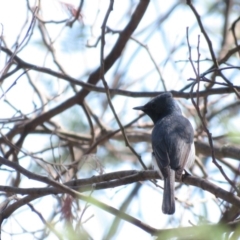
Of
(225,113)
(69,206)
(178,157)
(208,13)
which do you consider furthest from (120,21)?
(69,206)

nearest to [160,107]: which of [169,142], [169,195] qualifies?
[169,142]

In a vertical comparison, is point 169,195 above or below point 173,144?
below

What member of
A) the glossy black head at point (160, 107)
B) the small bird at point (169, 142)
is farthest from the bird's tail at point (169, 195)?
the glossy black head at point (160, 107)

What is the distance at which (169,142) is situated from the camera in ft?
20.0

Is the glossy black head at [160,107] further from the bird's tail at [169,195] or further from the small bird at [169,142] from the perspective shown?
the bird's tail at [169,195]

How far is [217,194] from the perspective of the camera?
4191 mm

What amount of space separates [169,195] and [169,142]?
3.72ft

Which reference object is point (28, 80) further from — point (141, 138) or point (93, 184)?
point (93, 184)

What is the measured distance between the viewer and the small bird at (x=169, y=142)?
5.26 metres

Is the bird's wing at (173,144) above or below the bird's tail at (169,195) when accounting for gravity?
above

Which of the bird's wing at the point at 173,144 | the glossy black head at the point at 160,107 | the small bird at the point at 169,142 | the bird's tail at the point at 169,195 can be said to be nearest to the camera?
the bird's tail at the point at 169,195

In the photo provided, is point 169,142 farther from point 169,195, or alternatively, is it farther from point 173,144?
point 169,195

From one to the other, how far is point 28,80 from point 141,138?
143 cm

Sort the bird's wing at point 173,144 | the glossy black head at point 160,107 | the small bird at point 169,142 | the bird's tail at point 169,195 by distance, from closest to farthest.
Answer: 1. the bird's tail at point 169,195
2. the small bird at point 169,142
3. the bird's wing at point 173,144
4. the glossy black head at point 160,107
